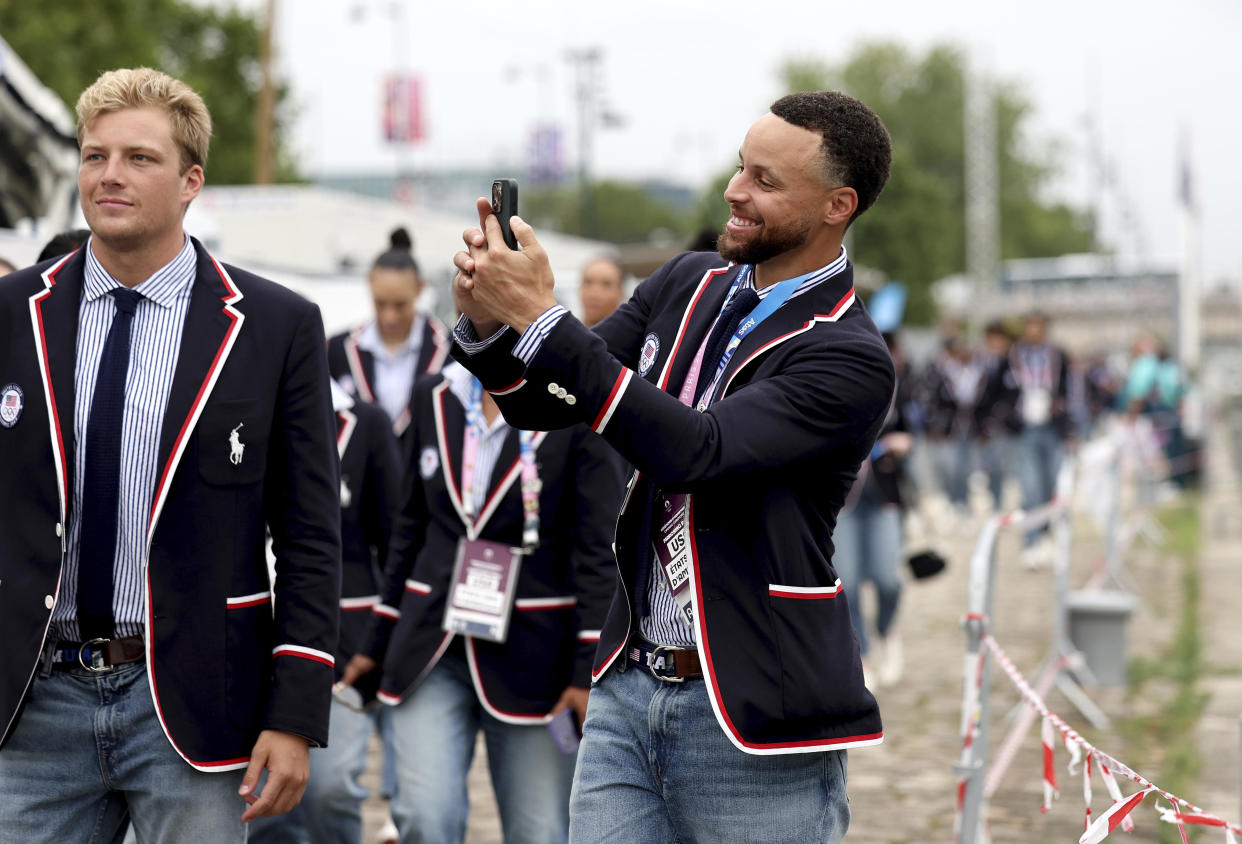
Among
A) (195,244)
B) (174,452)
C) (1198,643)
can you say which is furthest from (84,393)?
(1198,643)

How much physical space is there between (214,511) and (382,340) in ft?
13.0

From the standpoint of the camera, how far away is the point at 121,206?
9.79 ft

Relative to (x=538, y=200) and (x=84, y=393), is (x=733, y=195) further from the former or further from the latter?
(x=538, y=200)

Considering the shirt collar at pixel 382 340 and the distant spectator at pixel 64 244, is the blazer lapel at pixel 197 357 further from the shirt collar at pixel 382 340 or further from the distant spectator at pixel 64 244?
the shirt collar at pixel 382 340

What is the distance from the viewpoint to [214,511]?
296cm

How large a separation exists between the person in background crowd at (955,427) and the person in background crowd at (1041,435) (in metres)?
1.07

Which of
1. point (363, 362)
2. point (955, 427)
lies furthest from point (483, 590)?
point (955, 427)

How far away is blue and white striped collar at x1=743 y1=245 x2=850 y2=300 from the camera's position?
294 cm

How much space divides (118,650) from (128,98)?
1051mm

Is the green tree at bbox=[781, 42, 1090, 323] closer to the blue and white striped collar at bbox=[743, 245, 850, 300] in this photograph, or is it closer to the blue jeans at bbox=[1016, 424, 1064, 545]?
the blue jeans at bbox=[1016, 424, 1064, 545]

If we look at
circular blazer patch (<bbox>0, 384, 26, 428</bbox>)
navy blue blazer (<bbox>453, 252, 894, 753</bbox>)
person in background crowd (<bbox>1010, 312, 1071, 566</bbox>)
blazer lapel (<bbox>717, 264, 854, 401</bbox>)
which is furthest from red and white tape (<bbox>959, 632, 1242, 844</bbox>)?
person in background crowd (<bbox>1010, 312, 1071, 566</bbox>)

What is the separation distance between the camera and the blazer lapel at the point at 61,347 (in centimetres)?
291

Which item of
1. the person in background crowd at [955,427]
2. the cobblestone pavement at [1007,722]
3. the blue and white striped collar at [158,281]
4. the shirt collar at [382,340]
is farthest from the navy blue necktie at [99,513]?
the person in background crowd at [955,427]

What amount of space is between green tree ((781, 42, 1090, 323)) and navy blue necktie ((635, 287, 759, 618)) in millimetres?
59833
